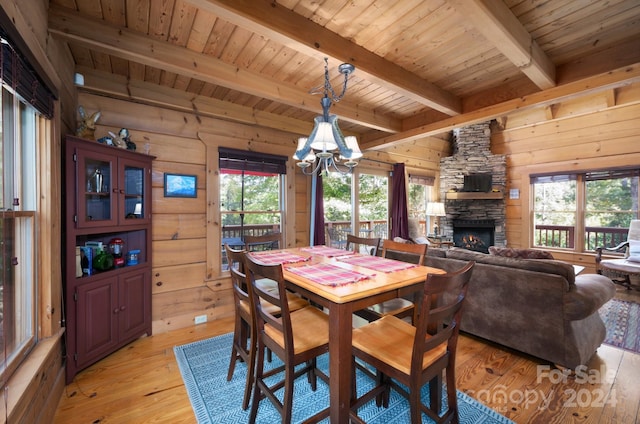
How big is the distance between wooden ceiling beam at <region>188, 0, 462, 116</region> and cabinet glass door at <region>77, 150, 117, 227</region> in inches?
61.1

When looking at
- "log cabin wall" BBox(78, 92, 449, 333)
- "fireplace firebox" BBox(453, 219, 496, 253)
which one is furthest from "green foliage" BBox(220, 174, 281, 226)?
"fireplace firebox" BBox(453, 219, 496, 253)

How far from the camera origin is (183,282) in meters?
3.05

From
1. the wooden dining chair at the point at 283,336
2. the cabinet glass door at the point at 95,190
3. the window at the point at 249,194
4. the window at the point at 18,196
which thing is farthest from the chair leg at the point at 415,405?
the window at the point at 249,194

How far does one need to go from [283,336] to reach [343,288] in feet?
1.36

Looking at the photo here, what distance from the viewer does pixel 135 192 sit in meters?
2.63

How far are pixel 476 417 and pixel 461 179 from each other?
5.27 metres

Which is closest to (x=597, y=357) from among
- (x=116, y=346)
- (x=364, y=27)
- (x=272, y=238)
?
(x=272, y=238)

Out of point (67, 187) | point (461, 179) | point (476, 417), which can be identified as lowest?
point (476, 417)

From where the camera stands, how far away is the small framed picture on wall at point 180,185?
9.66ft

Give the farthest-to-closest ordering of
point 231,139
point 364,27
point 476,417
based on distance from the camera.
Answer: point 231,139 → point 364,27 → point 476,417

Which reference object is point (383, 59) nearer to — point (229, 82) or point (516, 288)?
point (229, 82)

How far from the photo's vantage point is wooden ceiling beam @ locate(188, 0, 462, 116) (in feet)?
5.07

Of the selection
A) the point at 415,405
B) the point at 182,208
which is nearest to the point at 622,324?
the point at 415,405

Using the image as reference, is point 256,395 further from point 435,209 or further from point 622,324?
point 435,209
